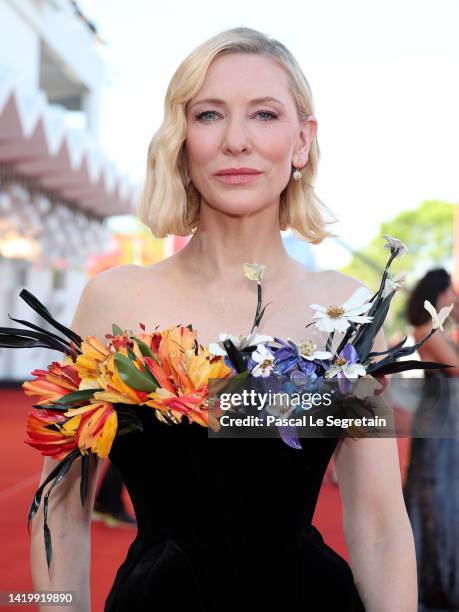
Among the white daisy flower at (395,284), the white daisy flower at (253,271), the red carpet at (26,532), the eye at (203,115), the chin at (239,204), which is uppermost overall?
the eye at (203,115)

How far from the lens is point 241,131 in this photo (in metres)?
1.38

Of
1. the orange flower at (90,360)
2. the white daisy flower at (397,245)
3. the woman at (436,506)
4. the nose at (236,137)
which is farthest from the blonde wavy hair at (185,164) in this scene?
the woman at (436,506)

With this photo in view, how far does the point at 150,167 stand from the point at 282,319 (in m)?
0.42

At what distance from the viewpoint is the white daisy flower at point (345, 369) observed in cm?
122

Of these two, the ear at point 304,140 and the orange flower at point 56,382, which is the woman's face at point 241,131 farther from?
the orange flower at point 56,382

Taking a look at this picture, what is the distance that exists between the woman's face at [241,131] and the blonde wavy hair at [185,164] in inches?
0.8

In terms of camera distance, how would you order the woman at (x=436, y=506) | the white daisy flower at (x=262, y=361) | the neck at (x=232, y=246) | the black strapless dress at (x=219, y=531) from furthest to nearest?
the woman at (x=436, y=506) < the neck at (x=232, y=246) < the black strapless dress at (x=219, y=531) < the white daisy flower at (x=262, y=361)

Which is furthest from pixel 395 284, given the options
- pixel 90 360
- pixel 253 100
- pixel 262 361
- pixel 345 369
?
pixel 90 360

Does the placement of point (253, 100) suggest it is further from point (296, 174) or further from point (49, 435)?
point (49, 435)

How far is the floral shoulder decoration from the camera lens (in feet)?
3.90

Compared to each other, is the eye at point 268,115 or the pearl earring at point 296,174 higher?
the eye at point 268,115

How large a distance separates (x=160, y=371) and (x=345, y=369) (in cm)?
29

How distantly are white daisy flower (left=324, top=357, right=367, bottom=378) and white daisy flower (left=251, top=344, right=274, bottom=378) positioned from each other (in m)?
0.11

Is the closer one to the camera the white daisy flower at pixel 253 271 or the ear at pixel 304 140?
the white daisy flower at pixel 253 271
